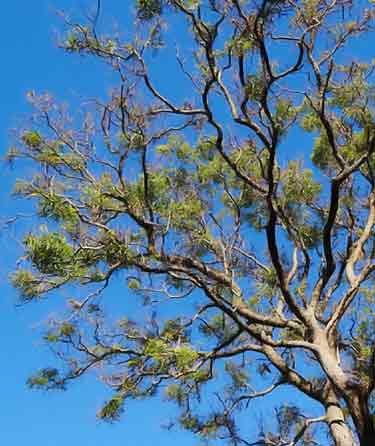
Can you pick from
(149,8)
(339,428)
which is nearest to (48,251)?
(149,8)

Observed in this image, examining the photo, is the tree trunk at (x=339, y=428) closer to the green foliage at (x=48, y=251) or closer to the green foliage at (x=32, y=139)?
the green foliage at (x=48, y=251)

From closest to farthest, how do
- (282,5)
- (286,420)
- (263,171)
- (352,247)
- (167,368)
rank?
(282,5) < (167,368) < (263,171) < (286,420) < (352,247)

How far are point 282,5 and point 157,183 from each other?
2303 millimetres

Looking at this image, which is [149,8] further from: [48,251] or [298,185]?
[298,185]

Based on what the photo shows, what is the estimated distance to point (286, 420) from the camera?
7.81 meters

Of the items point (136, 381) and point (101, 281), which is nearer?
point (101, 281)

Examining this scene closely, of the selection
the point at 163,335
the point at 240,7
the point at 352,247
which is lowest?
the point at 163,335

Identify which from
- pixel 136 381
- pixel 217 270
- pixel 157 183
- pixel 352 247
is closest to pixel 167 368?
pixel 136 381

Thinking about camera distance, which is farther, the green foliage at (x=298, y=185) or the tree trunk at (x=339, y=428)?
the green foliage at (x=298, y=185)

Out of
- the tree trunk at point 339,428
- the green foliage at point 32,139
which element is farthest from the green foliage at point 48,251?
the tree trunk at point 339,428

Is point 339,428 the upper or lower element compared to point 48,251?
lower

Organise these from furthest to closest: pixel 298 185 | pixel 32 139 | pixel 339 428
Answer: pixel 298 185 < pixel 32 139 < pixel 339 428

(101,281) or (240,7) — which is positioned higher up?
(240,7)

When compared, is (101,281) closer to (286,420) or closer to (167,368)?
(167,368)
